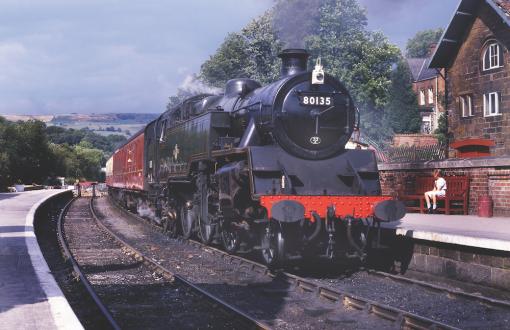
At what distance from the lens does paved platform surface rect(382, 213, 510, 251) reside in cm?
846

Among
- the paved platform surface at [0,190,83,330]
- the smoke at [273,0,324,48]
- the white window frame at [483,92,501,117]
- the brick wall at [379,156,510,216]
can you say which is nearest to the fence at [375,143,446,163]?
the white window frame at [483,92,501,117]

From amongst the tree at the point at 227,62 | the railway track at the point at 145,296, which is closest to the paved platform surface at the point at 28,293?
the railway track at the point at 145,296

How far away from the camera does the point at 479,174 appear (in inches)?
560

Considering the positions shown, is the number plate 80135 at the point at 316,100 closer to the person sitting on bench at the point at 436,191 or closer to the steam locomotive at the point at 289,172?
the steam locomotive at the point at 289,172

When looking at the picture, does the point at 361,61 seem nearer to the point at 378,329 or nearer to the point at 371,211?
the point at 371,211

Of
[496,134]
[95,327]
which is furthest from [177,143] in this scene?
[496,134]

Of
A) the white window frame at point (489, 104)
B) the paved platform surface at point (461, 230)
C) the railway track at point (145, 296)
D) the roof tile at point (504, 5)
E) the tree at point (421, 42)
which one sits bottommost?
the railway track at point (145, 296)

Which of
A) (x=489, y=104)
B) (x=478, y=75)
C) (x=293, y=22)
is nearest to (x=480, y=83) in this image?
(x=478, y=75)

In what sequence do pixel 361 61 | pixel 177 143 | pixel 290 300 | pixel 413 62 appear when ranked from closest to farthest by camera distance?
pixel 290 300 < pixel 177 143 < pixel 361 61 < pixel 413 62

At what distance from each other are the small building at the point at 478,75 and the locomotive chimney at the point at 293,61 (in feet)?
42.1

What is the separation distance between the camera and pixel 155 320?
22.4 ft

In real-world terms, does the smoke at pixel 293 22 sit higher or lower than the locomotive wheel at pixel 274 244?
higher

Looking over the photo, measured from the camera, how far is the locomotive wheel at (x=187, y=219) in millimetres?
13250

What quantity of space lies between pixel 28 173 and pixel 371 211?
54.3m
